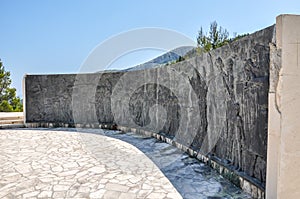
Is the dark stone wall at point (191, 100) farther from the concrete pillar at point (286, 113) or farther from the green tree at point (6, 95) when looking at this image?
the green tree at point (6, 95)

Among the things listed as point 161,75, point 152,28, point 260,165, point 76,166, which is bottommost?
point 76,166

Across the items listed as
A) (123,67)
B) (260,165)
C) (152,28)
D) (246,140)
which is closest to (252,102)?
(246,140)

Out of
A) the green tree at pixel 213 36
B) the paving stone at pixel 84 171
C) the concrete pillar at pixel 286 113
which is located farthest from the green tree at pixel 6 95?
the concrete pillar at pixel 286 113

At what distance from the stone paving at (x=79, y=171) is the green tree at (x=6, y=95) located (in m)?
10.5

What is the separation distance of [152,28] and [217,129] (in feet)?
15.8

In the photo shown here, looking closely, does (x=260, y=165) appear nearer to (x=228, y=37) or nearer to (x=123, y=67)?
(x=123, y=67)

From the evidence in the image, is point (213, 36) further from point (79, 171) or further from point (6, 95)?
point (79, 171)

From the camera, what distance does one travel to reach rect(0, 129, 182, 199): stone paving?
3086 mm

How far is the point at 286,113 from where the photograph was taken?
7.24ft

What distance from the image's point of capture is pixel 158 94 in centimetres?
675

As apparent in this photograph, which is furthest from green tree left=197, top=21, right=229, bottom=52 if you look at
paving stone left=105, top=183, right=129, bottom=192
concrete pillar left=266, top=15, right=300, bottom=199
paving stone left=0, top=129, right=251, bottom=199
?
concrete pillar left=266, top=15, right=300, bottom=199

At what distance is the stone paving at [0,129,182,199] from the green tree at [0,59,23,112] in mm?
10549

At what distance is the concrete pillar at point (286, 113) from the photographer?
85.3 inches

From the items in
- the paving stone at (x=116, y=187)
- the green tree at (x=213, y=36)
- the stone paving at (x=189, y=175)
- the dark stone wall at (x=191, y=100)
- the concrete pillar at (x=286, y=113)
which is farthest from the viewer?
the green tree at (x=213, y=36)
